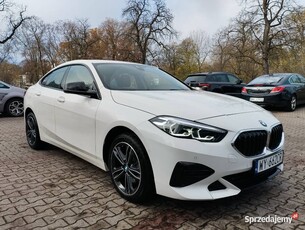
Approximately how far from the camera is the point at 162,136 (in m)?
2.74

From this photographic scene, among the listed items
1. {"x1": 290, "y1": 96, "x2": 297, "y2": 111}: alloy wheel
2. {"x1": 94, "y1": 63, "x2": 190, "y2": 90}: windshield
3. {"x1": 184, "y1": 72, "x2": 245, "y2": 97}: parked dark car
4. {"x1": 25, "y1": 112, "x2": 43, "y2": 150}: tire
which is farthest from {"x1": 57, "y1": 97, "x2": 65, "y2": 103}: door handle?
{"x1": 290, "y1": 96, "x2": 297, "y2": 111}: alloy wheel

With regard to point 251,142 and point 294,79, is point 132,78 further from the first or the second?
point 294,79

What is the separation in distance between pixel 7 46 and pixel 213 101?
36.0m

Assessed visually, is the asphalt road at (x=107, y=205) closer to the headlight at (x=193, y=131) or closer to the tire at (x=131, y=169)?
the tire at (x=131, y=169)

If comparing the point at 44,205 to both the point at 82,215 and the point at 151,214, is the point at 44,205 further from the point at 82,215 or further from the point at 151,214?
the point at 151,214

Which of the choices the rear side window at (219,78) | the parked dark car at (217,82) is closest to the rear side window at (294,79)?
the parked dark car at (217,82)

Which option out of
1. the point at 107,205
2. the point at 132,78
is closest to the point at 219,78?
the point at 132,78

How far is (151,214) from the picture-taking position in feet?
9.69

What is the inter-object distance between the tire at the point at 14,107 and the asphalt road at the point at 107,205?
7.07 meters

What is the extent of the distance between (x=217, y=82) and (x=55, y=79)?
8.86 m

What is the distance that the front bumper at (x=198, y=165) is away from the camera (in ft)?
8.71

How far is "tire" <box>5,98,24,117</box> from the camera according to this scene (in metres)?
10.8

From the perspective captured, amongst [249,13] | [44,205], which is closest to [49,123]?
[44,205]

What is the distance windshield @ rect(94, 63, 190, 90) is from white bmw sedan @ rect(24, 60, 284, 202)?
15 mm
